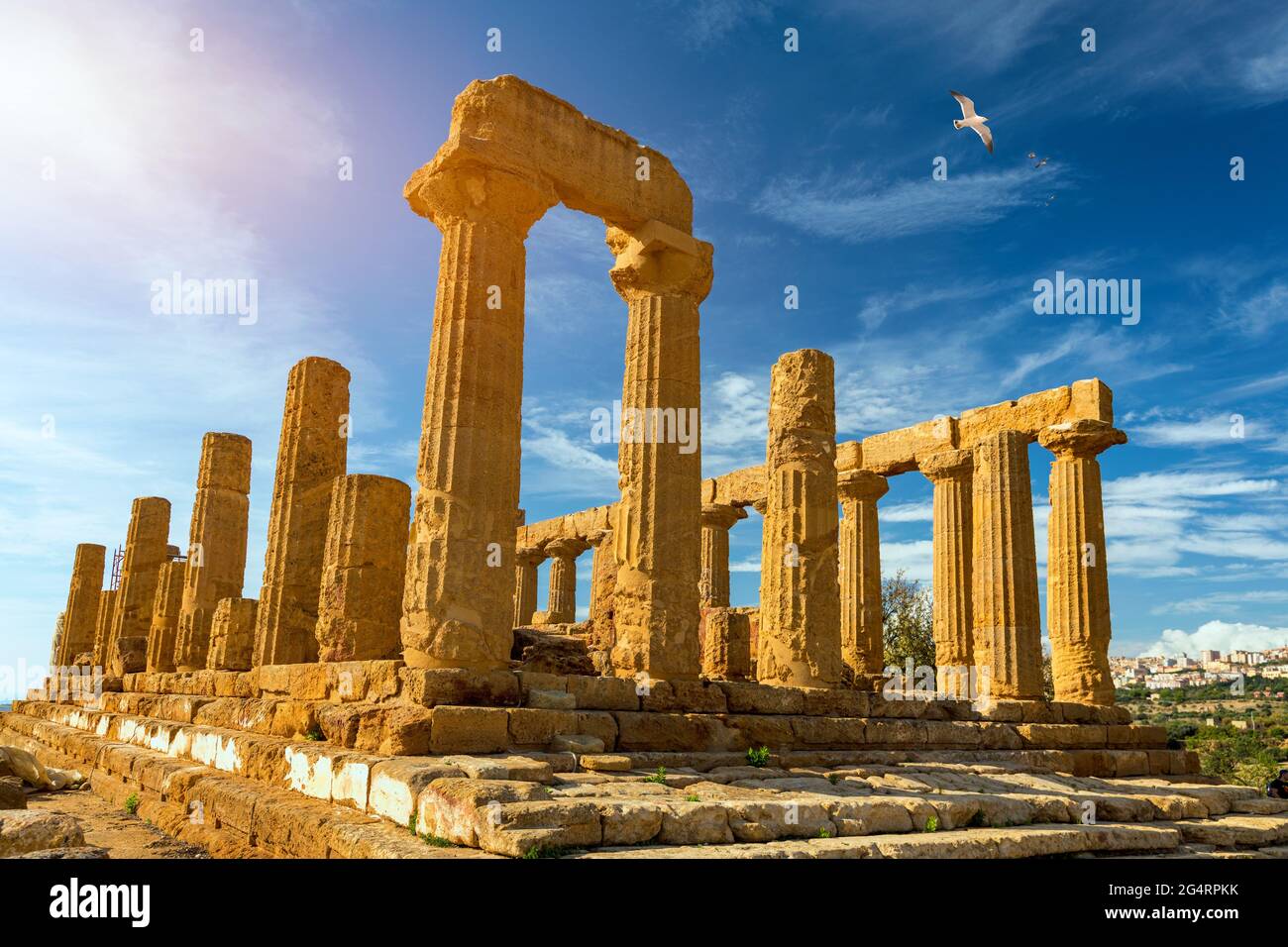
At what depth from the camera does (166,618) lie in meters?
20.5

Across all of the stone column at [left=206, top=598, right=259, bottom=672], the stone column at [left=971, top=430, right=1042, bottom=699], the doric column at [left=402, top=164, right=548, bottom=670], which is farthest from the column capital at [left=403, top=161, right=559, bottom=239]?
the stone column at [left=971, top=430, right=1042, bottom=699]

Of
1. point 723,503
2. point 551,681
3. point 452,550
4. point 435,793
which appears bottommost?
point 435,793

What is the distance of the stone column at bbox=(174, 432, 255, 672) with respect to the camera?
18641 mm

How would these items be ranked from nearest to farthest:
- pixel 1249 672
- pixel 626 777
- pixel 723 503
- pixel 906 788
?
pixel 626 777 → pixel 906 788 → pixel 723 503 → pixel 1249 672

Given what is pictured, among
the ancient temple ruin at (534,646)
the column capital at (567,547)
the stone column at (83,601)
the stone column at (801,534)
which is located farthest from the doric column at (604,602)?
the stone column at (83,601)

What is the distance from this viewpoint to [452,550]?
404 inches

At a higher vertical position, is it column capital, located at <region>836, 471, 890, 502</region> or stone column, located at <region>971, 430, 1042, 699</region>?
column capital, located at <region>836, 471, 890, 502</region>

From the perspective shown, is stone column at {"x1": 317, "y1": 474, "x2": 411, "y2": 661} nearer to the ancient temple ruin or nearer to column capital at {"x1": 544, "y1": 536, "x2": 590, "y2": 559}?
the ancient temple ruin

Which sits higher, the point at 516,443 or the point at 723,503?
the point at 723,503

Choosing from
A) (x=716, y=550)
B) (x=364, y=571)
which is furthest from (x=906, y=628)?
(x=364, y=571)

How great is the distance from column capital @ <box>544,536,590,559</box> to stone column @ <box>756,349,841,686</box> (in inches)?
583
